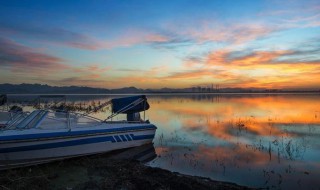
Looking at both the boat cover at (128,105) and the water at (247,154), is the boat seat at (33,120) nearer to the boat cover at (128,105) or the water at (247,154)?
the water at (247,154)

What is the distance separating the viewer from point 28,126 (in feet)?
41.2

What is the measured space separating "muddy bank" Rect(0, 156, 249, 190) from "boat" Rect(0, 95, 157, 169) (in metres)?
0.50

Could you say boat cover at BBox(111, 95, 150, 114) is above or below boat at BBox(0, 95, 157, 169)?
above

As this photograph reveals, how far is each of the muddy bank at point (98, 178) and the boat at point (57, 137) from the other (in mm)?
505

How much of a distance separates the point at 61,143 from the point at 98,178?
3220 mm

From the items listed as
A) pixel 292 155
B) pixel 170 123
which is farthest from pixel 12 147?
pixel 170 123

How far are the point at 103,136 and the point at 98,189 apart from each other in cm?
566

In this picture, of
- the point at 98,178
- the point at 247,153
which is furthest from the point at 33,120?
the point at 247,153

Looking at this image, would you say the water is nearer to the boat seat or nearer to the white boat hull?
the white boat hull

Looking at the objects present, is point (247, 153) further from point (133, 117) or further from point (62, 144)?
point (62, 144)

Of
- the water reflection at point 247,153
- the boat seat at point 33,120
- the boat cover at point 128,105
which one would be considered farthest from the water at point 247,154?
the boat seat at point 33,120

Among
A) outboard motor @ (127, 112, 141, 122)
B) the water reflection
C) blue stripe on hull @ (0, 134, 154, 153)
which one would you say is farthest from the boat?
the water reflection

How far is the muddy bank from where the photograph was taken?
30.6 ft

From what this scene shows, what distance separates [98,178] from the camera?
407 inches
